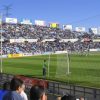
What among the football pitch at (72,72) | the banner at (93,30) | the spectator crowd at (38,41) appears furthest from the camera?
the banner at (93,30)

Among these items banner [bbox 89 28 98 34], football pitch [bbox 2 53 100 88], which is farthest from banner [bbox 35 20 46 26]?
football pitch [bbox 2 53 100 88]

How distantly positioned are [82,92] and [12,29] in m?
92.9

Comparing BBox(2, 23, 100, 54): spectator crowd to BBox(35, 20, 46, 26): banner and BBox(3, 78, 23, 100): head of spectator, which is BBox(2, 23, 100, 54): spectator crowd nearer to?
BBox(35, 20, 46, 26): banner

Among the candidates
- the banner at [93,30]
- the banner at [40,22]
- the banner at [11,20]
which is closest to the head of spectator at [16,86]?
the banner at [11,20]

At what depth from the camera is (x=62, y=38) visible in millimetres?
115250

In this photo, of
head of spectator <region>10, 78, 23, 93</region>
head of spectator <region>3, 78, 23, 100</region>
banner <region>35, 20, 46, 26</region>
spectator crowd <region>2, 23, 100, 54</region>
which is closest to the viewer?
head of spectator <region>3, 78, 23, 100</region>

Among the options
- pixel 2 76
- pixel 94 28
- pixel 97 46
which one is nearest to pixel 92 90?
Answer: pixel 2 76

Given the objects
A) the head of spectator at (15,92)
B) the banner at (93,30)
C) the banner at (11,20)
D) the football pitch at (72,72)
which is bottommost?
the football pitch at (72,72)

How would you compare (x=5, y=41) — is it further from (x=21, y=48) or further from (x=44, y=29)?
(x=44, y=29)

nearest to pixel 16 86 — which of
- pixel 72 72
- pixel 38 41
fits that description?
pixel 72 72

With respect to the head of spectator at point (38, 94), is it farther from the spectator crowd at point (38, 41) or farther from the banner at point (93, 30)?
the banner at point (93, 30)

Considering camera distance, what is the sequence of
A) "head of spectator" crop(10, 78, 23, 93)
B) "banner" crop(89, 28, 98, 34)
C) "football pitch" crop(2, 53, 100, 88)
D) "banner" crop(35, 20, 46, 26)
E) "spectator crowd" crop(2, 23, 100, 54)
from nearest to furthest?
"head of spectator" crop(10, 78, 23, 93)
"football pitch" crop(2, 53, 100, 88)
"spectator crowd" crop(2, 23, 100, 54)
"banner" crop(35, 20, 46, 26)
"banner" crop(89, 28, 98, 34)

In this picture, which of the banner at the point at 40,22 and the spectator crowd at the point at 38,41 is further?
the banner at the point at 40,22

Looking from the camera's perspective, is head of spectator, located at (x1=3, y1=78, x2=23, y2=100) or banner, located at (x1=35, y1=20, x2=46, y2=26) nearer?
head of spectator, located at (x1=3, y1=78, x2=23, y2=100)
